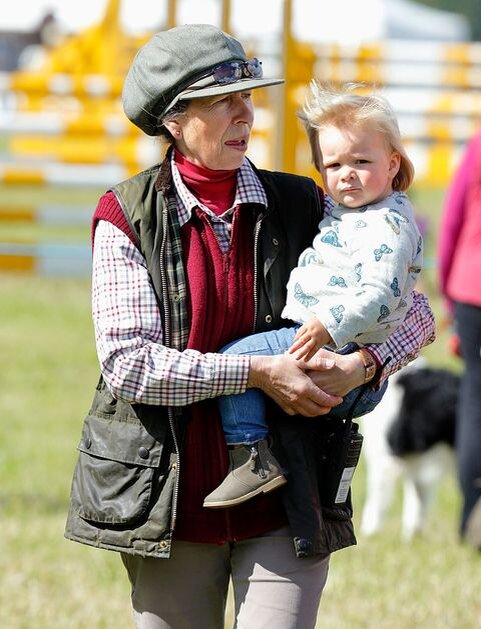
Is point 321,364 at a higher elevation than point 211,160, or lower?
lower

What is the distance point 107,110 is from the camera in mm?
18406

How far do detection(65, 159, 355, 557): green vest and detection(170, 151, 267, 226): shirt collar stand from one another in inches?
0.9

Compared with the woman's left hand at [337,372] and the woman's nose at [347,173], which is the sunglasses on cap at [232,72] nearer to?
the woman's nose at [347,173]

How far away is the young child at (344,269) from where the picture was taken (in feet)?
9.32

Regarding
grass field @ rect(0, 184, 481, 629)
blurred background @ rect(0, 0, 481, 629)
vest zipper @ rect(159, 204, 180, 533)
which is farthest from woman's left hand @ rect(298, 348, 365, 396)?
grass field @ rect(0, 184, 481, 629)

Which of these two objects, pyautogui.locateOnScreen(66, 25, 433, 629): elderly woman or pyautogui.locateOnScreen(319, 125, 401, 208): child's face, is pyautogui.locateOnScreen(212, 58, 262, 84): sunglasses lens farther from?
pyautogui.locateOnScreen(319, 125, 401, 208): child's face

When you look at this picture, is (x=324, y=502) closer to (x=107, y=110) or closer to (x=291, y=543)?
(x=291, y=543)

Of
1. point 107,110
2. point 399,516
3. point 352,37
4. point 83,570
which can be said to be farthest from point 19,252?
point 352,37

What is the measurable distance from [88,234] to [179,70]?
47.7 feet

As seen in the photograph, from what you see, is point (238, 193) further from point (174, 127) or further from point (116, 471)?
point (116, 471)

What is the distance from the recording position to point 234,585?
3053mm

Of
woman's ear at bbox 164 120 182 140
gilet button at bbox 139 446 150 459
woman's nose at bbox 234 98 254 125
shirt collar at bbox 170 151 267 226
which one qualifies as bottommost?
gilet button at bbox 139 446 150 459

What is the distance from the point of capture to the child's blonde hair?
9.70 ft

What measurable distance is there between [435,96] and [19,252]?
40.0 feet
